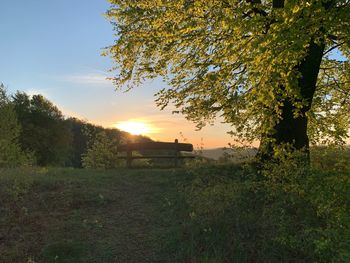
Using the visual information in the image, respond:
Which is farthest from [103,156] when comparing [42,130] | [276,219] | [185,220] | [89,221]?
[42,130]

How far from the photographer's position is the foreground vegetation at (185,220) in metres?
8.55

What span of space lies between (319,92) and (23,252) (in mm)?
13287

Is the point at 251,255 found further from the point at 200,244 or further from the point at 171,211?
the point at 171,211

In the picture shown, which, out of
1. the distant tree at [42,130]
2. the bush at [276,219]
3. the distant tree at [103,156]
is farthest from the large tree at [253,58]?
the distant tree at [42,130]

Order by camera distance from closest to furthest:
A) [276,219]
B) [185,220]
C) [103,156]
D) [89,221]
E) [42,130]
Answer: [276,219] < [185,220] < [89,221] < [103,156] < [42,130]

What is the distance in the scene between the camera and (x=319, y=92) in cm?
1717

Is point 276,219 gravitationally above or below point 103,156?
below

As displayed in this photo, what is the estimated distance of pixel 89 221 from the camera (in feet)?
35.0

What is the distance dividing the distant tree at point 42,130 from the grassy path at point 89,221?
36.5 meters

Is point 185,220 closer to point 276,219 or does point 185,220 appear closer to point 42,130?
point 276,219

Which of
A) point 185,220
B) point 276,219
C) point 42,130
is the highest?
point 42,130

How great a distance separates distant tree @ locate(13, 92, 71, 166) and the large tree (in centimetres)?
3310

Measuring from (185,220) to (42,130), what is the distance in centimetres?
4299

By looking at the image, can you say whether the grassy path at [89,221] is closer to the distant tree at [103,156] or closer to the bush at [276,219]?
the bush at [276,219]
